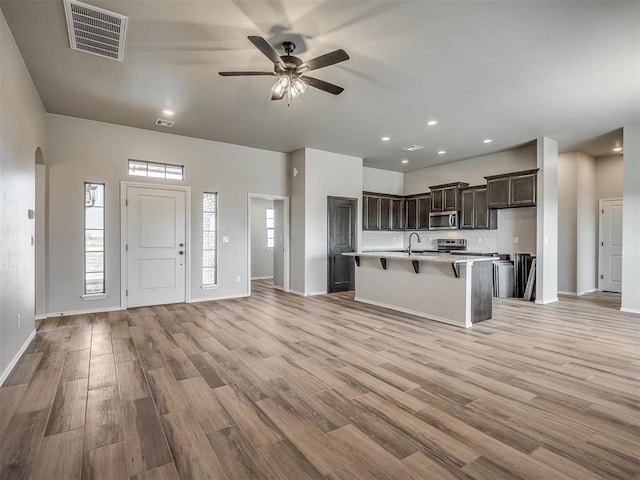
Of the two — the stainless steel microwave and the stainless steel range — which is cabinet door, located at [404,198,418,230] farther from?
the stainless steel range

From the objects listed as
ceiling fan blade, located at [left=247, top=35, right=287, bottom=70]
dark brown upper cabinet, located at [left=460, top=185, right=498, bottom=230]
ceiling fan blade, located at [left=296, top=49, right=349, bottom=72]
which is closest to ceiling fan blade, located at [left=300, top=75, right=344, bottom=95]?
ceiling fan blade, located at [left=296, top=49, right=349, bottom=72]

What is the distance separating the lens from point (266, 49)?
9.09 feet

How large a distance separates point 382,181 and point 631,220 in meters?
5.23

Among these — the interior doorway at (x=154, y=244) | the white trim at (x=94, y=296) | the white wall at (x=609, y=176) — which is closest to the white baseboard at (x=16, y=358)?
the white trim at (x=94, y=296)

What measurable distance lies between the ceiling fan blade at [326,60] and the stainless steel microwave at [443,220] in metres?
5.82

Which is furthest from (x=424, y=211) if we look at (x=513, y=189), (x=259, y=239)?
(x=259, y=239)

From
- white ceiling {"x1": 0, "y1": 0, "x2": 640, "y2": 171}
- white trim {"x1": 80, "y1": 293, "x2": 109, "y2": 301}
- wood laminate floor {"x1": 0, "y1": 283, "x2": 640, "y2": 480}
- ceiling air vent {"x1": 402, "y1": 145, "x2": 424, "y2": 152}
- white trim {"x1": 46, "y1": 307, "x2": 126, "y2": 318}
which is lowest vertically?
wood laminate floor {"x1": 0, "y1": 283, "x2": 640, "y2": 480}

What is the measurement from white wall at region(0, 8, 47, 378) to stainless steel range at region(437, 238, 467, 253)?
7653 mm

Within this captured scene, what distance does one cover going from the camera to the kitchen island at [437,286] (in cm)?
457

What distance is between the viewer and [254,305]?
596cm

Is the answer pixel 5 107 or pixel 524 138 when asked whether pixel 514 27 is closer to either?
pixel 524 138

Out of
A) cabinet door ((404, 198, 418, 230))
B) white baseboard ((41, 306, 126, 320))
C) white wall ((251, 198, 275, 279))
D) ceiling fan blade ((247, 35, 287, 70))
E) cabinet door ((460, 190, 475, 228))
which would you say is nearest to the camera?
ceiling fan blade ((247, 35, 287, 70))

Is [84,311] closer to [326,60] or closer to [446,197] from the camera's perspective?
[326,60]

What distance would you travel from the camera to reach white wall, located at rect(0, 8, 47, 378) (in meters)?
2.84
